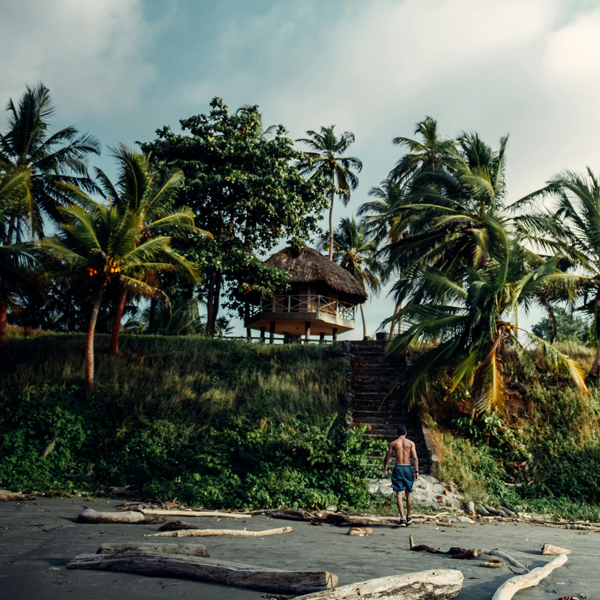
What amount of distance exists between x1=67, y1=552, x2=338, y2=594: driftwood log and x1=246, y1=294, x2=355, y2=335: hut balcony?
69.7ft

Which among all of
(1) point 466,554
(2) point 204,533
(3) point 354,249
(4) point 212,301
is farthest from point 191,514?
(3) point 354,249

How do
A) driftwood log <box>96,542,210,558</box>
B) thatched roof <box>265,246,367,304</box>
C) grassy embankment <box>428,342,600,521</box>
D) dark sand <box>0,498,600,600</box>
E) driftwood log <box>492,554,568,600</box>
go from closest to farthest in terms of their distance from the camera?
driftwood log <box>492,554,568,600</box>
dark sand <box>0,498,600,600</box>
driftwood log <box>96,542,210,558</box>
grassy embankment <box>428,342,600,521</box>
thatched roof <box>265,246,367,304</box>

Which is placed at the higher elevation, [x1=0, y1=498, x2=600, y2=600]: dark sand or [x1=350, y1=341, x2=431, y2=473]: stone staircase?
[x1=350, y1=341, x2=431, y2=473]: stone staircase

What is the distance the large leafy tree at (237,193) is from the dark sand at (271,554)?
12841 mm

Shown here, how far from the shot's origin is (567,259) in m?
17.2

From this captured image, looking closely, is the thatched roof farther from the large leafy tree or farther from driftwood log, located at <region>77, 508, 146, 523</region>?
driftwood log, located at <region>77, 508, 146, 523</region>

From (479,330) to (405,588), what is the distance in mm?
10129

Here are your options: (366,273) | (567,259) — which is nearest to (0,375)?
(567,259)

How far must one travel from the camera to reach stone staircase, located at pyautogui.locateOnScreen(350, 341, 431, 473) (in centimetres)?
1396

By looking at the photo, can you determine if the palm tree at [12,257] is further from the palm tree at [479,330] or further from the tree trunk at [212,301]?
the palm tree at [479,330]

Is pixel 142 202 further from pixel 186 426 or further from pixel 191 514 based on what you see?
pixel 191 514

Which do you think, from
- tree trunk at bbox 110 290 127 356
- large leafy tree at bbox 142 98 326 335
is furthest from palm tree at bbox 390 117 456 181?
tree trunk at bbox 110 290 127 356

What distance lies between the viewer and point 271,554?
19.2 ft

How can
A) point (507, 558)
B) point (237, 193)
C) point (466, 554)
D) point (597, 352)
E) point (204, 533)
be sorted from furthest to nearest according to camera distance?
point (237, 193) < point (597, 352) < point (204, 533) < point (466, 554) < point (507, 558)
